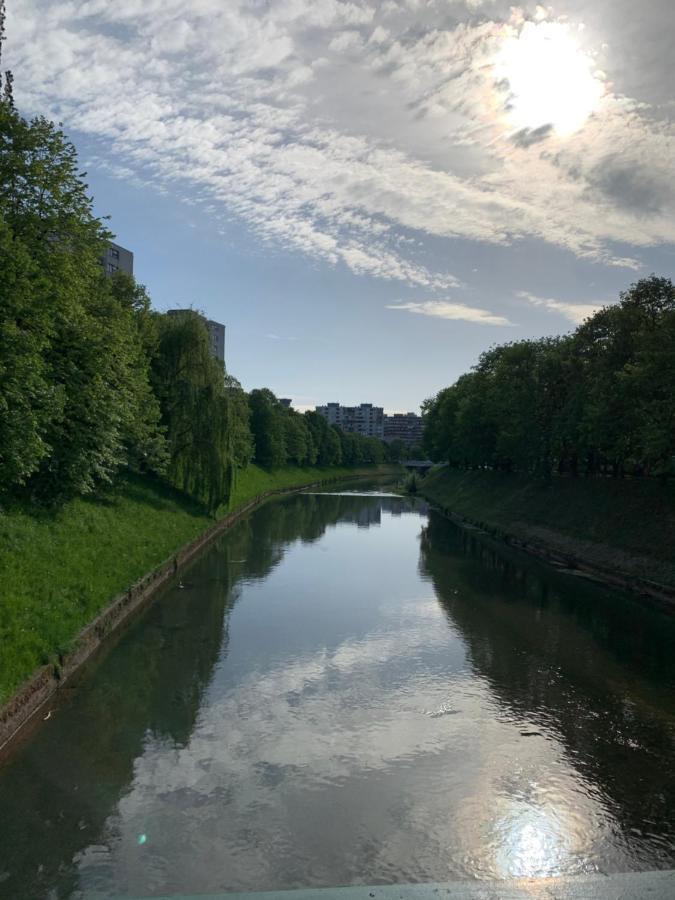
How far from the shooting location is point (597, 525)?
39.7 metres

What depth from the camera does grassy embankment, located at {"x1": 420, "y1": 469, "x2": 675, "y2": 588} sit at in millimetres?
32406

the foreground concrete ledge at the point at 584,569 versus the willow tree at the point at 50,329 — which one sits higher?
the willow tree at the point at 50,329

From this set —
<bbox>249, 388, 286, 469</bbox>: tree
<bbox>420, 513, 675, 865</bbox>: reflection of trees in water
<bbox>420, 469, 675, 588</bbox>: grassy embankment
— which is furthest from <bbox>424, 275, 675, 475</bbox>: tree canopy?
<bbox>249, 388, 286, 469</bbox>: tree

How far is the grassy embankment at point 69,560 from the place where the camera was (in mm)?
14633

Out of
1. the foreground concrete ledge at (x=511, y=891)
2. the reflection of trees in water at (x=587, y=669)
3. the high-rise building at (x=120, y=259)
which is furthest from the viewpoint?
the high-rise building at (x=120, y=259)

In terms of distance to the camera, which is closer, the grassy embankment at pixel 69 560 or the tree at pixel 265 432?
the grassy embankment at pixel 69 560

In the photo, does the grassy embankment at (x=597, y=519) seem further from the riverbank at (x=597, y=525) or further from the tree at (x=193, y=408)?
the tree at (x=193, y=408)

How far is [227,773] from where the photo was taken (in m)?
11.6

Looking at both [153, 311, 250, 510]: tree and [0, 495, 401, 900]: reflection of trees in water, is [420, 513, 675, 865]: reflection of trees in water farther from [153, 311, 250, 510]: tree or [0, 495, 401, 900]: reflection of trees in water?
[153, 311, 250, 510]: tree

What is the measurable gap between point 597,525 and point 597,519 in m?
0.83

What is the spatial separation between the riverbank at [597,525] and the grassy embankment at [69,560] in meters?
22.5

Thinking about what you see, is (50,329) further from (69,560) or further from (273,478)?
(273,478)

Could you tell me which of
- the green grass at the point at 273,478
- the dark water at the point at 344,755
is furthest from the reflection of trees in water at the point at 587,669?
the green grass at the point at 273,478

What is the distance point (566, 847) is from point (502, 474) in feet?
210
